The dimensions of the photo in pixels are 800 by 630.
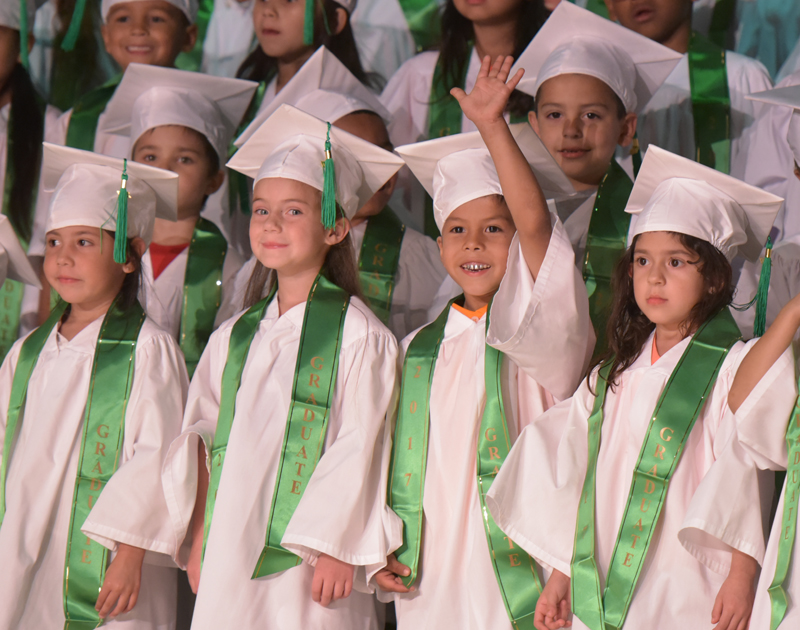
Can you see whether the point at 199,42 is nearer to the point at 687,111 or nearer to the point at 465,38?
the point at 465,38

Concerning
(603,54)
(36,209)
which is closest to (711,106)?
(603,54)

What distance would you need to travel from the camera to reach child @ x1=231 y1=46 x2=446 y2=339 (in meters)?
3.86

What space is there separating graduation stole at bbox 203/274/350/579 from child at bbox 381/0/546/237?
1.39m

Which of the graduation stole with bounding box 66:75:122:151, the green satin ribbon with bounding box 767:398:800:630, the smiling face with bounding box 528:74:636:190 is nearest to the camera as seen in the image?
the green satin ribbon with bounding box 767:398:800:630

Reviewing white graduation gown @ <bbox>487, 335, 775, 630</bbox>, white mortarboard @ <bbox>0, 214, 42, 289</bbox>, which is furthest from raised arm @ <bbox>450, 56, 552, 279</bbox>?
white mortarboard @ <bbox>0, 214, 42, 289</bbox>

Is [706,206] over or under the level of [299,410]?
over

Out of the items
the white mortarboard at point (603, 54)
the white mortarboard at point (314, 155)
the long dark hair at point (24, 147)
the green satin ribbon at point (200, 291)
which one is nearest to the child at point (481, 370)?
the white mortarboard at point (314, 155)

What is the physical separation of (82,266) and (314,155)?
83 centimetres

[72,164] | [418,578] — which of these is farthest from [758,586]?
[72,164]

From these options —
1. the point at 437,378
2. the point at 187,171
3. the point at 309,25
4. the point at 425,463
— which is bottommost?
the point at 425,463

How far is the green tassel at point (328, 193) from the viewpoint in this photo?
118 inches

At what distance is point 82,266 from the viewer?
10.8 feet

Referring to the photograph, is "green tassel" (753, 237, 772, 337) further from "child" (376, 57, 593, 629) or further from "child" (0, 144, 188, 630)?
"child" (0, 144, 188, 630)

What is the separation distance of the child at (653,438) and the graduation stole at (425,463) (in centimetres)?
6
